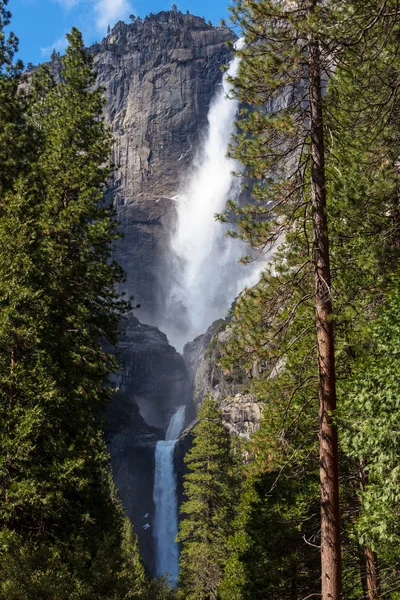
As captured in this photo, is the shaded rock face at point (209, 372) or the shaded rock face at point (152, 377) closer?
the shaded rock face at point (209, 372)

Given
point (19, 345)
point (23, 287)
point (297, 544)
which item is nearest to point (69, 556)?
point (19, 345)

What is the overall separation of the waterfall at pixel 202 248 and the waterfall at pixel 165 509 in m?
89.8

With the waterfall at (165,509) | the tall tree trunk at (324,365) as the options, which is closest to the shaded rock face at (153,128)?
the waterfall at (165,509)

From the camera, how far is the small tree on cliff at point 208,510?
22250mm

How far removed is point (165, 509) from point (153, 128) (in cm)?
13286

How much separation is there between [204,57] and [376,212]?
184175 mm

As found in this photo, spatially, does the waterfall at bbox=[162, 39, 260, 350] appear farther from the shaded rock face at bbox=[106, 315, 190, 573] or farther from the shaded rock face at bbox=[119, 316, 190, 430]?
the shaded rock face at bbox=[119, 316, 190, 430]

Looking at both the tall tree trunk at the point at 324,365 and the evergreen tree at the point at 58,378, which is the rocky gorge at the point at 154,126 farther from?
the tall tree trunk at the point at 324,365

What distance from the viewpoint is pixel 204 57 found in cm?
17238

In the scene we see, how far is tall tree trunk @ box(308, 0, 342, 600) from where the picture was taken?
21.7 ft

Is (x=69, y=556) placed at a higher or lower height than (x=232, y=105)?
lower

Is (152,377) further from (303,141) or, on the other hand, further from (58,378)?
(303,141)

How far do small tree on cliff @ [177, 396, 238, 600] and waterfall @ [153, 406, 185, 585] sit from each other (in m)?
43.7

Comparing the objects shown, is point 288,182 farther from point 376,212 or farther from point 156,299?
point 156,299
